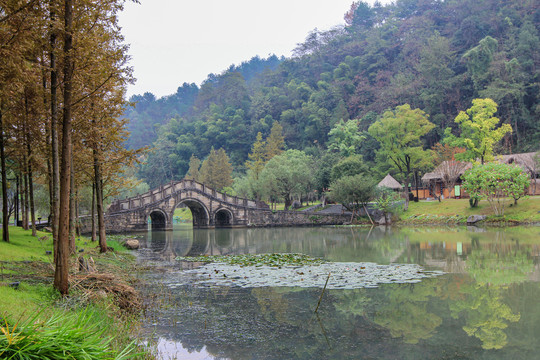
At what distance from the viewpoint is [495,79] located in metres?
51.9

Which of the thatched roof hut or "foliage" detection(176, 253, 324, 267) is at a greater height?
the thatched roof hut

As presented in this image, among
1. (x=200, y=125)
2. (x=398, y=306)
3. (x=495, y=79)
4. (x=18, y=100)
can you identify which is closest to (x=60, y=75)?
(x=18, y=100)

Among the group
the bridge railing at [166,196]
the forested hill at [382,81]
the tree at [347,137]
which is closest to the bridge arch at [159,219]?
the bridge railing at [166,196]

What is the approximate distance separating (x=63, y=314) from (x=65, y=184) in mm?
3527

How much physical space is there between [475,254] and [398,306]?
9.37 m

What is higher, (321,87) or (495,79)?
(321,87)

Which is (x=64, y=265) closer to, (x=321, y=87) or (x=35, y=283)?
(x=35, y=283)

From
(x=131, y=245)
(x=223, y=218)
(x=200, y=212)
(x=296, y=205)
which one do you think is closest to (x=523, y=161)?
(x=296, y=205)

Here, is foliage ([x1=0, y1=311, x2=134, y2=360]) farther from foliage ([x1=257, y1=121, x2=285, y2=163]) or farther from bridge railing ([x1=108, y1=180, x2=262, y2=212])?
foliage ([x1=257, y1=121, x2=285, y2=163])

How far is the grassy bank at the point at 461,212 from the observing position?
1242 inches

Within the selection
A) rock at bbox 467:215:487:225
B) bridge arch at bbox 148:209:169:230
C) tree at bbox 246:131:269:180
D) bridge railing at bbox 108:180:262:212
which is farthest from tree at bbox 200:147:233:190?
rock at bbox 467:215:487:225

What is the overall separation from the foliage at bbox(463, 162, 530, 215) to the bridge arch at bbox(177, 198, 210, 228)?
26342 mm

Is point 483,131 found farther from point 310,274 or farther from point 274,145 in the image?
point 274,145

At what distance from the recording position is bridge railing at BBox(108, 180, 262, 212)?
42.8 metres
